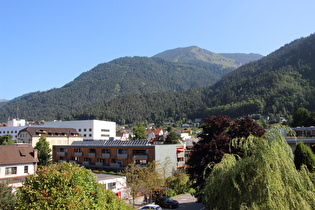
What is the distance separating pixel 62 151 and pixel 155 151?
25558mm

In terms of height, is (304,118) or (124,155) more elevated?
(304,118)

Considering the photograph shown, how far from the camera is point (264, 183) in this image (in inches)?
388

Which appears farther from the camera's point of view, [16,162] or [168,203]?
[16,162]

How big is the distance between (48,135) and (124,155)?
34.5 m

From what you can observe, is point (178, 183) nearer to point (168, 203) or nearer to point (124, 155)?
point (168, 203)

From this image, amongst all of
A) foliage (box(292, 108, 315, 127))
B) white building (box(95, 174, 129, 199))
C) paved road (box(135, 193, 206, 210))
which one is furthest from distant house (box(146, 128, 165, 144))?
white building (box(95, 174, 129, 199))

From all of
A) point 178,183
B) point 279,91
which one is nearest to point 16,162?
point 178,183

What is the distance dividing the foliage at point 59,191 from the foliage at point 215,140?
14.3 m

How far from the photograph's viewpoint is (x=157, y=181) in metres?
29.3

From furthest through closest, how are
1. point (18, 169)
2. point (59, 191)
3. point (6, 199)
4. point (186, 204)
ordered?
1. point (18, 169)
2. point (186, 204)
3. point (6, 199)
4. point (59, 191)

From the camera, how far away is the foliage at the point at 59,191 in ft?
26.6

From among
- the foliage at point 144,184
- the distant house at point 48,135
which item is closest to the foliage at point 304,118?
the foliage at point 144,184

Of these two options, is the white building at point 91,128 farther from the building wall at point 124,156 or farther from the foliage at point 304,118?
the foliage at point 304,118

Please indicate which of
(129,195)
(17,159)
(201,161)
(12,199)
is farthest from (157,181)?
(12,199)
